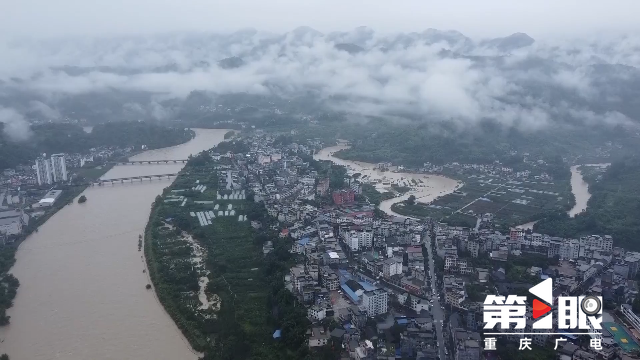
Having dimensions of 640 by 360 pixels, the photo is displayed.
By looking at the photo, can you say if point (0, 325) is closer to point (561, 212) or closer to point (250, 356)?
point (250, 356)

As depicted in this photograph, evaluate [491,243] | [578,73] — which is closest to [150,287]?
[491,243]

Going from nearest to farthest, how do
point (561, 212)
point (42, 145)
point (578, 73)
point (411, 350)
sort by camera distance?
1. point (411, 350)
2. point (561, 212)
3. point (42, 145)
4. point (578, 73)

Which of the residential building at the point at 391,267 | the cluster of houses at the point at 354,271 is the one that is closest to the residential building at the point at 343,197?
the cluster of houses at the point at 354,271

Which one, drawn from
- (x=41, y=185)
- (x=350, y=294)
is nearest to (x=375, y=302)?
(x=350, y=294)

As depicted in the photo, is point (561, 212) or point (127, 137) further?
point (127, 137)

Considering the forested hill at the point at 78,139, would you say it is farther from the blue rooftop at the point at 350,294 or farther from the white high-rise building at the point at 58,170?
the blue rooftop at the point at 350,294

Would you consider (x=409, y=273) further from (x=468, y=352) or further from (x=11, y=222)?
(x=11, y=222)
